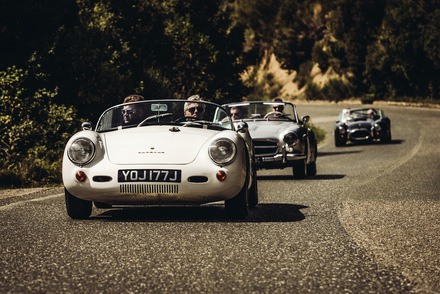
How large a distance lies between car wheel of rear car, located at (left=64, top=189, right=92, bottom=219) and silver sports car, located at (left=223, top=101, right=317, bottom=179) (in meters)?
5.28

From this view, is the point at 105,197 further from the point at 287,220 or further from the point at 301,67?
the point at 301,67

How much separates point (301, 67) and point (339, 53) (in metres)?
11.5

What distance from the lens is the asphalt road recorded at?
4438 mm

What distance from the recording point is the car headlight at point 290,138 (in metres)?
12.8

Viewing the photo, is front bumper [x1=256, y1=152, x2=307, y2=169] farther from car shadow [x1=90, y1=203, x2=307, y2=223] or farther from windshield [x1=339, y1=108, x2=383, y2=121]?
windshield [x1=339, y1=108, x2=383, y2=121]

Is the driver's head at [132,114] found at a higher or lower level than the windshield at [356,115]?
higher

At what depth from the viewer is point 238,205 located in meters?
7.36

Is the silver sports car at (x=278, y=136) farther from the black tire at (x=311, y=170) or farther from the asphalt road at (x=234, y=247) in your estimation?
the asphalt road at (x=234, y=247)

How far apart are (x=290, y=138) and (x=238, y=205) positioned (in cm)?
561

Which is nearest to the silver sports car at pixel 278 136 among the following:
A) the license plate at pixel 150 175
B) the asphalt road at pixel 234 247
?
the asphalt road at pixel 234 247

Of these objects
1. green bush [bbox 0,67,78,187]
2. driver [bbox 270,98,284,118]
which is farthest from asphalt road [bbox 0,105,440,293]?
green bush [bbox 0,67,78,187]

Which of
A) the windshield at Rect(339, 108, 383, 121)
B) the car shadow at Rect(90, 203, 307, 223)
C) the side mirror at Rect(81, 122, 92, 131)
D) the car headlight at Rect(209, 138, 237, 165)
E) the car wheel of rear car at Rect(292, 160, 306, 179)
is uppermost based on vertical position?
the side mirror at Rect(81, 122, 92, 131)

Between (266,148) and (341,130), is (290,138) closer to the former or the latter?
(266,148)

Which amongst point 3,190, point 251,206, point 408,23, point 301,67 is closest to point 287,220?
point 251,206
